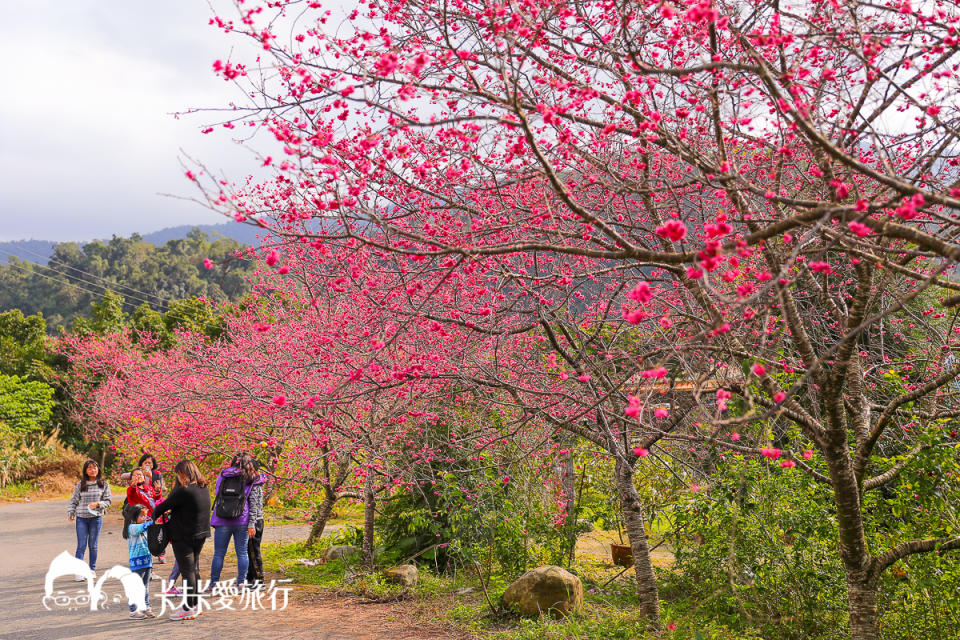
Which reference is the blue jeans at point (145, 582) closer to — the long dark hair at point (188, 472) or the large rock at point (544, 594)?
the long dark hair at point (188, 472)

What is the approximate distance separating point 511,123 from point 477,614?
524 cm

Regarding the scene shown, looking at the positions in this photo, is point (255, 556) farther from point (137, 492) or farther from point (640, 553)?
point (640, 553)

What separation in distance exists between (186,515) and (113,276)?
61463mm

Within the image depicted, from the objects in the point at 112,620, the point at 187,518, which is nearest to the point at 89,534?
the point at 112,620

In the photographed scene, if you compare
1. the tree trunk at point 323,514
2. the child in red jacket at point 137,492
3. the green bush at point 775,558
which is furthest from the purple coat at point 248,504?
the green bush at point 775,558

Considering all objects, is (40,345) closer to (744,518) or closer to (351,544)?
(351,544)

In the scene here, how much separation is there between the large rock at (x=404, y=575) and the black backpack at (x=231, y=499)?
1984 millimetres

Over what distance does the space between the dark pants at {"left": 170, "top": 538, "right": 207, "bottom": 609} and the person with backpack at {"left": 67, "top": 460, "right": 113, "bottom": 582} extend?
6.81 ft

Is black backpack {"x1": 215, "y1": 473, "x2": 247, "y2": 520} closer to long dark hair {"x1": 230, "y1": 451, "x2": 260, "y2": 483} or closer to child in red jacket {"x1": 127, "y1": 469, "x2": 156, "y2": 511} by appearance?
long dark hair {"x1": 230, "y1": 451, "x2": 260, "y2": 483}

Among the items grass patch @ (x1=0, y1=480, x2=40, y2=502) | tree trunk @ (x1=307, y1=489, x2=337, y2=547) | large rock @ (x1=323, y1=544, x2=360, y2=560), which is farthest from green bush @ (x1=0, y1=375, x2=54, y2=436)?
large rock @ (x1=323, y1=544, x2=360, y2=560)

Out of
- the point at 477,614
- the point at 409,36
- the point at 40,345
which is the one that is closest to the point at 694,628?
the point at 477,614

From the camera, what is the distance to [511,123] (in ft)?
9.70

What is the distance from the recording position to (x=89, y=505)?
25.1ft

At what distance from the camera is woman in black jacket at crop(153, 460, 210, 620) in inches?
241
